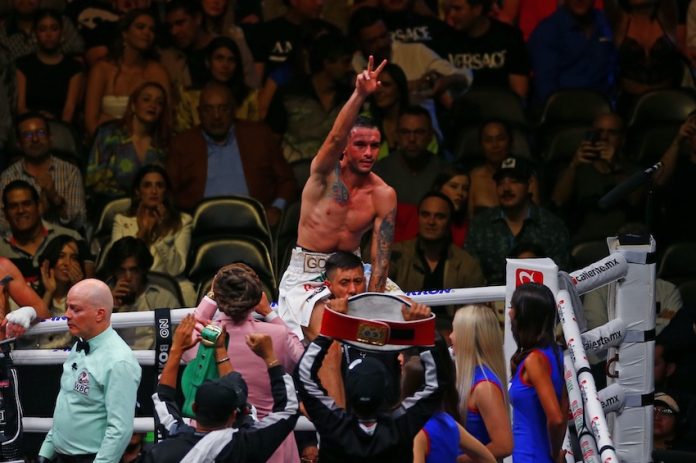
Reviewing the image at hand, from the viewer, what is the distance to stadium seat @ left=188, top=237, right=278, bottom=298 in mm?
8922

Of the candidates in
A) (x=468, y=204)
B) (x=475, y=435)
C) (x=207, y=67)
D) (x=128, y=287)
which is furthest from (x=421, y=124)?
(x=475, y=435)

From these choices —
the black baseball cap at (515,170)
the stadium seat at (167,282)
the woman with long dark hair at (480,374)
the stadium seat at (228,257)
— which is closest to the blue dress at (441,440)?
the woman with long dark hair at (480,374)

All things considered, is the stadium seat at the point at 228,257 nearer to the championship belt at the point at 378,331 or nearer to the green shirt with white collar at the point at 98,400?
the green shirt with white collar at the point at 98,400

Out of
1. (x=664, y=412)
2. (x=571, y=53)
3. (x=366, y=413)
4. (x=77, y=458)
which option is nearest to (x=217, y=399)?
(x=366, y=413)

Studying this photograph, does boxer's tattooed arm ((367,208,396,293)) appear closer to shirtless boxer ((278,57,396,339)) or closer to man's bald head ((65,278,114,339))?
shirtless boxer ((278,57,396,339))

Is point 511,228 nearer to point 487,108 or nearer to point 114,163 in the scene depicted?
point 487,108

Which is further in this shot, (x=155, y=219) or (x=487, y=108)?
(x=487, y=108)

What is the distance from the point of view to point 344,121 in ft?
20.5

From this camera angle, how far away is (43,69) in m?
9.89

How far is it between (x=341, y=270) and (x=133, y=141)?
395cm

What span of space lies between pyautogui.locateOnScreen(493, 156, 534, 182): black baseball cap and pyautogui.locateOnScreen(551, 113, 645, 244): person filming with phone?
270mm

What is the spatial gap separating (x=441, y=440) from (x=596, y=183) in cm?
513

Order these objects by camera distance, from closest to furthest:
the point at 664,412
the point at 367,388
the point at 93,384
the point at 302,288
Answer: the point at 367,388
the point at 93,384
the point at 302,288
the point at 664,412

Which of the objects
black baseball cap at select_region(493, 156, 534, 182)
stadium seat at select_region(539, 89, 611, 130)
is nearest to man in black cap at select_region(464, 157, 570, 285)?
black baseball cap at select_region(493, 156, 534, 182)
